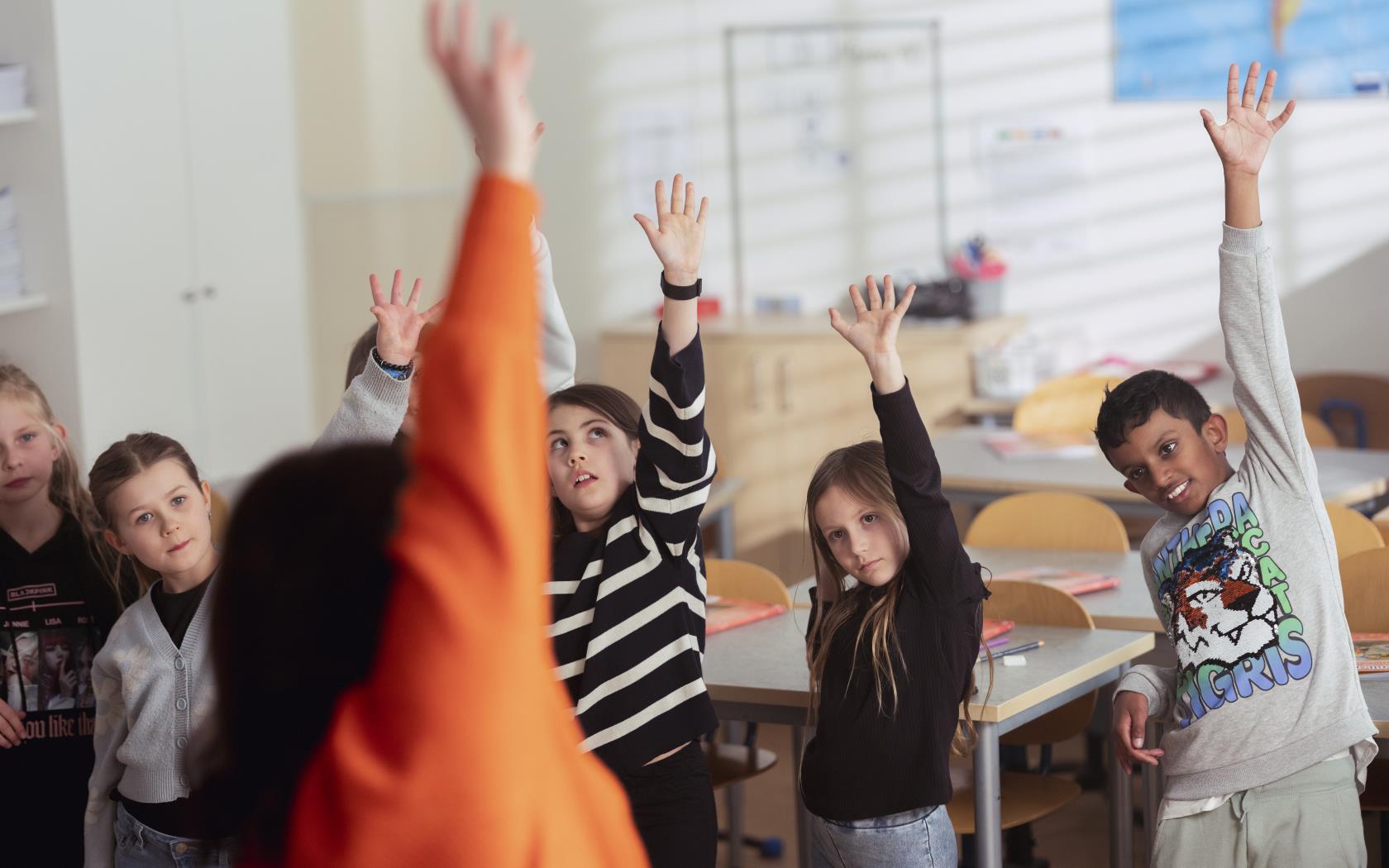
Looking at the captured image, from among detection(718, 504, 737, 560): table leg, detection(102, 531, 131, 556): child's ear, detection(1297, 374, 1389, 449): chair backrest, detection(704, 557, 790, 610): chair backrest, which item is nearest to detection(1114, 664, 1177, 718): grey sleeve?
detection(704, 557, 790, 610): chair backrest

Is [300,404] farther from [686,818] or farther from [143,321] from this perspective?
[686,818]

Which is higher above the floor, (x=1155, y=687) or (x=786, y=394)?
(x=786, y=394)

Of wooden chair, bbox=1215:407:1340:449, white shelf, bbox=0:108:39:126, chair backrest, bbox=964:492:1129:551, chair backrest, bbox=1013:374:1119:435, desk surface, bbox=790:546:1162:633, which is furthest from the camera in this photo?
chair backrest, bbox=1013:374:1119:435

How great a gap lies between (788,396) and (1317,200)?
195cm

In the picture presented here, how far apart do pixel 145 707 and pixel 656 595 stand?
2.45ft

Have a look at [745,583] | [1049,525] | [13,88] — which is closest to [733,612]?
[745,583]

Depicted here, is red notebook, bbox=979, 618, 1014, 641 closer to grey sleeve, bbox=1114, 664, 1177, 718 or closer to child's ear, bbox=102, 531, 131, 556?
grey sleeve, bbox=1114, 664, 1177, 718

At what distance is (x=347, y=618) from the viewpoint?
98cm

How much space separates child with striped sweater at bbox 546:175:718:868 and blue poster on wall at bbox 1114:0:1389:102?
12.6 ft

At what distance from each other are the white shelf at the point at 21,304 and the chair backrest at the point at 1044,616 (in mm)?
2894

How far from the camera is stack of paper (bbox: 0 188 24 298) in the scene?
14.4 feet

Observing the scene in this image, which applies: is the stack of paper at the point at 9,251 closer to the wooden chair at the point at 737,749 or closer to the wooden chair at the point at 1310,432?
the wooden chair at the point at 737,749

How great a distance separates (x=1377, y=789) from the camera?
9.21 ft

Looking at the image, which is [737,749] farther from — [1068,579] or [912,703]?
[912,703]
